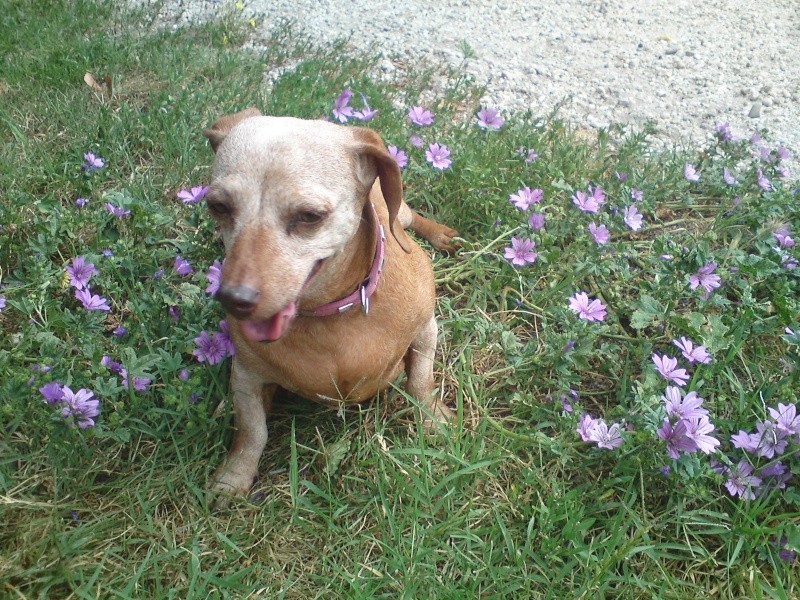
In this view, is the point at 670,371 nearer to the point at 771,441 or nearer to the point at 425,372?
the point at 771,441

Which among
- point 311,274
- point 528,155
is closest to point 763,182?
point 528,155

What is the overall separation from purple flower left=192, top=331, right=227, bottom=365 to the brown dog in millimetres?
147

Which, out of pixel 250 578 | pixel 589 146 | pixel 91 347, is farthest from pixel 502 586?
pixel 589 146

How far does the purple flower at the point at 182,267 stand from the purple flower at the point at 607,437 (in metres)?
1.57

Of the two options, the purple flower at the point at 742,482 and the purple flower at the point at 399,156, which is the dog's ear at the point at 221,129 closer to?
the purple flower at the point at 399,156

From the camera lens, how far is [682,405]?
7.01 feet

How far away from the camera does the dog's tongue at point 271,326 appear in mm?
1960

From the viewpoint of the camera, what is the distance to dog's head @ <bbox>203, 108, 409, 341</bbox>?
1.85 m

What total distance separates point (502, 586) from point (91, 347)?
150 cm

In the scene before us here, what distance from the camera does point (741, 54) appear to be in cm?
488

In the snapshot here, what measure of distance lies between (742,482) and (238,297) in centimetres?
159

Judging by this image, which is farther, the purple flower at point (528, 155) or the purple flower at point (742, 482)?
the purple flower at point (528, 155)

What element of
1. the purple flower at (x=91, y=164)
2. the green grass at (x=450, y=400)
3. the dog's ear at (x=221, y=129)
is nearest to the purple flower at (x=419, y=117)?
the green grass at (x=450, y=400)

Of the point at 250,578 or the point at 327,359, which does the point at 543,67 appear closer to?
the point at 327,359
